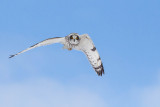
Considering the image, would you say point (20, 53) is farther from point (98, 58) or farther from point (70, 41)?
point (98, 58)

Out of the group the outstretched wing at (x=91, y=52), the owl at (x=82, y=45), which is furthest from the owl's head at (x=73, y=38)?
the outstretched wing at (x=91, y=52)

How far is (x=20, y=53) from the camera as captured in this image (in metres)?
21.6

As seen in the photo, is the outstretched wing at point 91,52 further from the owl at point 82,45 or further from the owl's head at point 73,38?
the owl's head at point 73,38

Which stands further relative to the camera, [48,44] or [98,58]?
[98,58]

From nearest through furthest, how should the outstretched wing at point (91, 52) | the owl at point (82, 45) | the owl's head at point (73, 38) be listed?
the owl at point (82, 45), the owl's head at point (73, 38), the outstretched wing at point (91, 52)

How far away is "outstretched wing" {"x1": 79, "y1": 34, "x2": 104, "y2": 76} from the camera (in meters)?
23.3

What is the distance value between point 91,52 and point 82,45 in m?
0.92

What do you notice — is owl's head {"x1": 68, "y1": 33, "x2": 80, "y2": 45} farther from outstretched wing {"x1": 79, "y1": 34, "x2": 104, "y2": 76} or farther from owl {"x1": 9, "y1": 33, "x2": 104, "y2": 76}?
outstretched wing {"x1": 79, "y1": 34, "x2": 104, "y2": 76}

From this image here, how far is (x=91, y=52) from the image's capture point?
24.1m

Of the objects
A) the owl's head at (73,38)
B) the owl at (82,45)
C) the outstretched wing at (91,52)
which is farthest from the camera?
the outstretched wing at (91,52)

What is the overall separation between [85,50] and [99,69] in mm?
1620

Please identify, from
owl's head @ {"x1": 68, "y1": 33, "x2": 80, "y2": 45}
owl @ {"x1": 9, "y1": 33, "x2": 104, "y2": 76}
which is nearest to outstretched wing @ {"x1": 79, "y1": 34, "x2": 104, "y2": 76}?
owl @ {"x1": 9, "y1": 33, "x2": 104, "y2": 76}

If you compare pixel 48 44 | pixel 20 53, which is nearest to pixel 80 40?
pixel 48 44

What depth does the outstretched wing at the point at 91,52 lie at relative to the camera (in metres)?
23.3
